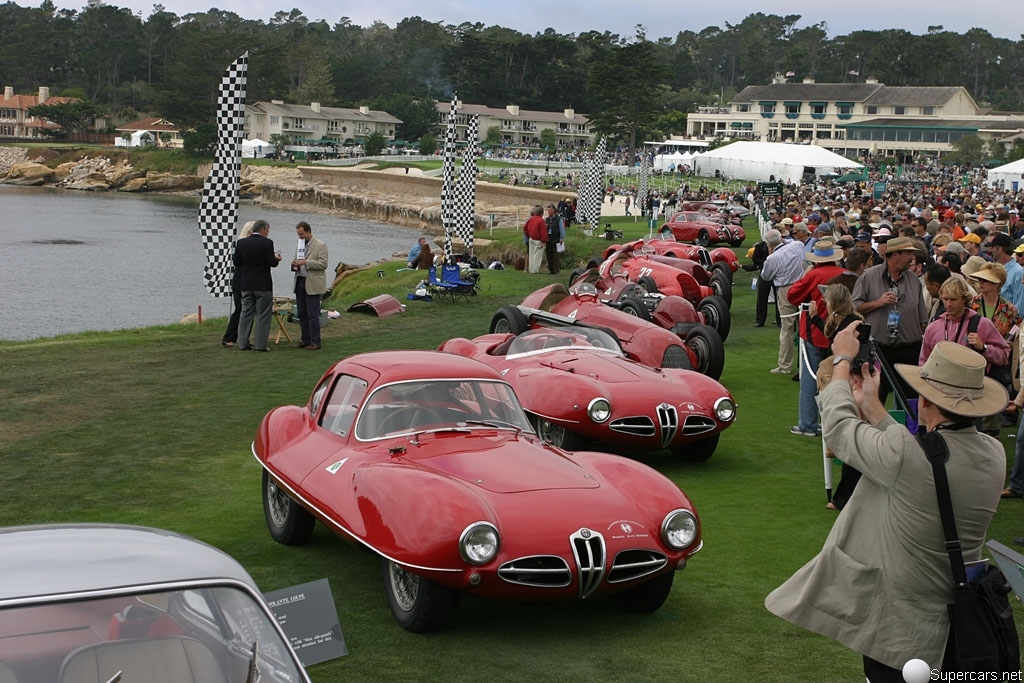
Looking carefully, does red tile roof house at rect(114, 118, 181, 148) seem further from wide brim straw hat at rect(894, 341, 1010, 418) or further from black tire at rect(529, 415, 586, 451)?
wide brim straw hat at rect(894, 341, 1010, 418)

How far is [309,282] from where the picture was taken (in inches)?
698

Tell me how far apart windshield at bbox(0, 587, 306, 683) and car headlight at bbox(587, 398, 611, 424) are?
651 centimetres

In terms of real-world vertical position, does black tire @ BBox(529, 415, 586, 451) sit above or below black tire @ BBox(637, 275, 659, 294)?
below

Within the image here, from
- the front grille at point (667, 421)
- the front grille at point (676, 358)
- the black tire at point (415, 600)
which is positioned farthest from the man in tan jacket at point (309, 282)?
the black tire at point (415, 600)

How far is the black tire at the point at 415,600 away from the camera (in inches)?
260

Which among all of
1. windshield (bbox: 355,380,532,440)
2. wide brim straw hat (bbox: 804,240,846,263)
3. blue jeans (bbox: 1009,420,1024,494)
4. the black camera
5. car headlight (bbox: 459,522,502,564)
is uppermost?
the black camera

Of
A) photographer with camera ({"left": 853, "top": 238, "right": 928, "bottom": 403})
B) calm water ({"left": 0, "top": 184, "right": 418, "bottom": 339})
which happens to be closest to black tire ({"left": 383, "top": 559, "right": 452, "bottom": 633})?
photographer with camera ({"left": 853, "top": 238, "right": 928, "bottom": 403})

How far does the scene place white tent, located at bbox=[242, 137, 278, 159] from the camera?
5039 inches

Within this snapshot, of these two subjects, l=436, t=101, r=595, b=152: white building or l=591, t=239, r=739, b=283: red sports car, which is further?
l=436, t=101, r=595, b=152: white building

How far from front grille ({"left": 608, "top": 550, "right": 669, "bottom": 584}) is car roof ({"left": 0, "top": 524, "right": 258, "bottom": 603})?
2923 millimetres

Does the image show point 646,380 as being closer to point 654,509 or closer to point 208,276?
point 654,509

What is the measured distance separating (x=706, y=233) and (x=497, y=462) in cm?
3362

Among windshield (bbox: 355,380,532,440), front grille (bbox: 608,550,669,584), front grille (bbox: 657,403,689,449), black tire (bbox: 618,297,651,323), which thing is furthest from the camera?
black tire (bbox: 618,297,651,323)

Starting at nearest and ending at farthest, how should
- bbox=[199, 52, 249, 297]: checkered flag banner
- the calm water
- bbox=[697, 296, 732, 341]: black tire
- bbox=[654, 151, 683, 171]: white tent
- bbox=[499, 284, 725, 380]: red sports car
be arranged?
bbox=[499, 284, 725, 380]: red sports car
bbox=[199, 52, 249, 297]: checkered flag banner
bbox=[697, 296, 732, 341]: black tire
the calm water
bbox=[654, 151, 683, 171]: white tent
